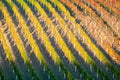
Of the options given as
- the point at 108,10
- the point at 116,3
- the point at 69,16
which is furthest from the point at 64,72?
the point at 116,3

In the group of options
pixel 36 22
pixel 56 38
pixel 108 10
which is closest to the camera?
pixel 56 38

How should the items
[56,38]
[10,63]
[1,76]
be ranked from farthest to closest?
[56,38] < [10,63] < [1,76]

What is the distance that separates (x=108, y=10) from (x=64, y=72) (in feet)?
25.7

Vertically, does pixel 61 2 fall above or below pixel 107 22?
above

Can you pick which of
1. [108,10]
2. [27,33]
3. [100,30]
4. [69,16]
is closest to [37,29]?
[27,33]

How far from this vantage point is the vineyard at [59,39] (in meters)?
15.1

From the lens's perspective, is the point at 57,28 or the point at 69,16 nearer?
the point at 57,28

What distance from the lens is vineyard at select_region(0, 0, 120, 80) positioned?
15141 millimetres

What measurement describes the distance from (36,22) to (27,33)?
1.41 metres

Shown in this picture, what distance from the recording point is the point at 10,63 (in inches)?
620

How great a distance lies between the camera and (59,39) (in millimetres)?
17641

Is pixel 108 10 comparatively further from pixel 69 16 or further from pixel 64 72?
pixel 64 72

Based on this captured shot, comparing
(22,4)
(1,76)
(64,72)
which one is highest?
(22,4)

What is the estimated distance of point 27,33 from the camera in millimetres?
18266
